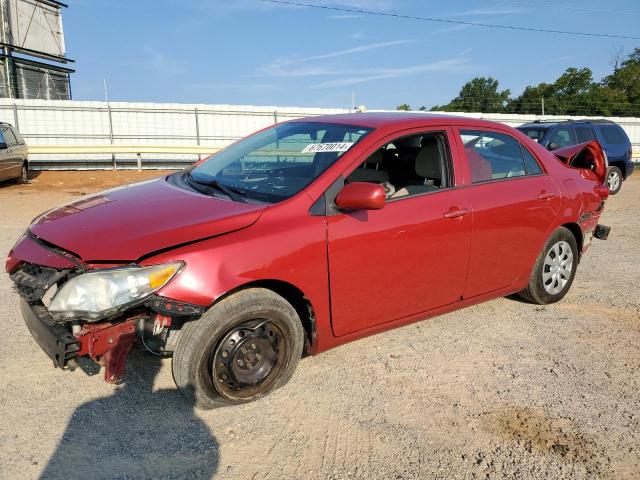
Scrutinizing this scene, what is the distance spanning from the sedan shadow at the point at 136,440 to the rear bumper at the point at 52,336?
0.43m

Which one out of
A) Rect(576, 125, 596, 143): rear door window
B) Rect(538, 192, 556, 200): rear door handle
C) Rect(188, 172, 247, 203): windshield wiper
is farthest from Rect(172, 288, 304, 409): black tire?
Rect(576, 125, 596, 143): rear door window

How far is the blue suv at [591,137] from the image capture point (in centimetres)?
1164

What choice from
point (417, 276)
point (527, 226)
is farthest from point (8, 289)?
point (527, 226)

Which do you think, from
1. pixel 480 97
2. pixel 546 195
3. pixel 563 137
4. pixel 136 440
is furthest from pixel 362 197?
pixel 480 97

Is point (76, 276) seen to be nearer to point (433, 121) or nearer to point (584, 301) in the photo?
point (433, 121)

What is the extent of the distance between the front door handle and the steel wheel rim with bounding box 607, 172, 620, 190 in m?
11.1

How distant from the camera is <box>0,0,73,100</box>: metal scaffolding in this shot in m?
22.0

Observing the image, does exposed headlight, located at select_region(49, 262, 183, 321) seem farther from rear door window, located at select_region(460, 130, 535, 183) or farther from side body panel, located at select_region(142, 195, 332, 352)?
rear door window, located at select_region(460, 130, 535, 183)

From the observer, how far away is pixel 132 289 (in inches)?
104

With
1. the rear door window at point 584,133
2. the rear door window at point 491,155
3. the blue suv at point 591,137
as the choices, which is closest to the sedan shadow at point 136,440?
the rear door window at point 491,155

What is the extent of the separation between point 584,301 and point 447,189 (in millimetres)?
2265

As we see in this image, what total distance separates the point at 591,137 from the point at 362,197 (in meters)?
11.1

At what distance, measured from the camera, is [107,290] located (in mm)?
2637

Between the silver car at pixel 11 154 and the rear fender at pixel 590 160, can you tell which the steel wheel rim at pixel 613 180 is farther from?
the silver car at pixel 11 154
